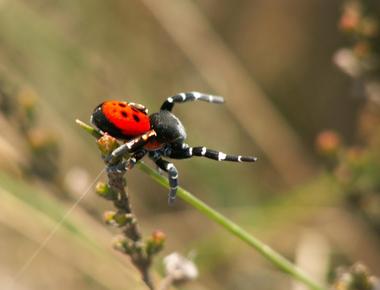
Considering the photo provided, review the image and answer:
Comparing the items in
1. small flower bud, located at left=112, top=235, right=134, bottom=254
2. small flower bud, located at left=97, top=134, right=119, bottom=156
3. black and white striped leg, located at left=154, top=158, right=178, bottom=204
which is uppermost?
black and white striped leg, located at left=154, top=158, right=178, bottom=204

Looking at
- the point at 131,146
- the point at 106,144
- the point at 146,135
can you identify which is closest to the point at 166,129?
the point at 146,135

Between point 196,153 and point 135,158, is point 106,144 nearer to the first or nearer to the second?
point 135,158

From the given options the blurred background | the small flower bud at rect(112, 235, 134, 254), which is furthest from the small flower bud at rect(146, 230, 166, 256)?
the blurred background

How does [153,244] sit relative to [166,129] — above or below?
below

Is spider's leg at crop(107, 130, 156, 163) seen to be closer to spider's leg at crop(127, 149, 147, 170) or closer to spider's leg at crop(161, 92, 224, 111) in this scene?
spider's leg at crop(127, 149, 147, 170)

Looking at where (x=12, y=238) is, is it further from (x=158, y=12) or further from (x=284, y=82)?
(x=284, y=82)

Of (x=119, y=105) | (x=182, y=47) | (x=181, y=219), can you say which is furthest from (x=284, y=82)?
(x=119, y=105)
